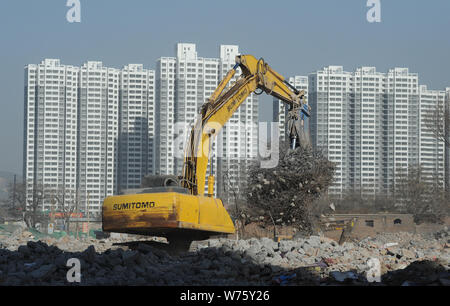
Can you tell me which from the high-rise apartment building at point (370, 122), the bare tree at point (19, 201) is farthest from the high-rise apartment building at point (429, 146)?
the bare tree at point (19, 201)

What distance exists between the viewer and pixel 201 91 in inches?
2128

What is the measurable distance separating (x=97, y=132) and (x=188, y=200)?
42.8 meters

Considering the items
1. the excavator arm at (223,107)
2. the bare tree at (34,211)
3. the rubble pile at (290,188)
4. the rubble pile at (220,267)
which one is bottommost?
the bare tree at (34,211)

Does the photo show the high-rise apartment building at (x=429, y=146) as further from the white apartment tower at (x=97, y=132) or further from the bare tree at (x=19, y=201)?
the bare tree at (x=19, y=201)

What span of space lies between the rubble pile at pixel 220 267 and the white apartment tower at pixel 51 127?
4179 centimetres

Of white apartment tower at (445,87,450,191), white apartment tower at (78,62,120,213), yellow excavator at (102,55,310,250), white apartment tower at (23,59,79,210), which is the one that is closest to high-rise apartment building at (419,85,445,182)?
white apartment tower at (445,87,450,191)

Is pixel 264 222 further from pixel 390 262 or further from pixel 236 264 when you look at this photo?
pixel 236 264

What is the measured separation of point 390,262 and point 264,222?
9.59m

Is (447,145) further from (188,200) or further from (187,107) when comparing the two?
(188,200)

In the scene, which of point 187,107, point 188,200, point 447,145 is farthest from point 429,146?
point 188,200

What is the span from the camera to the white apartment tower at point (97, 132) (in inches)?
2126

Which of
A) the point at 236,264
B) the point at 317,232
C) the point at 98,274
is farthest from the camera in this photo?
the point at 317,232

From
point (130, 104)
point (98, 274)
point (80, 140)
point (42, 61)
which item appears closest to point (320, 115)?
point (130, 104)

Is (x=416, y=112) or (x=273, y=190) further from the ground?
(x=416, y=112)
